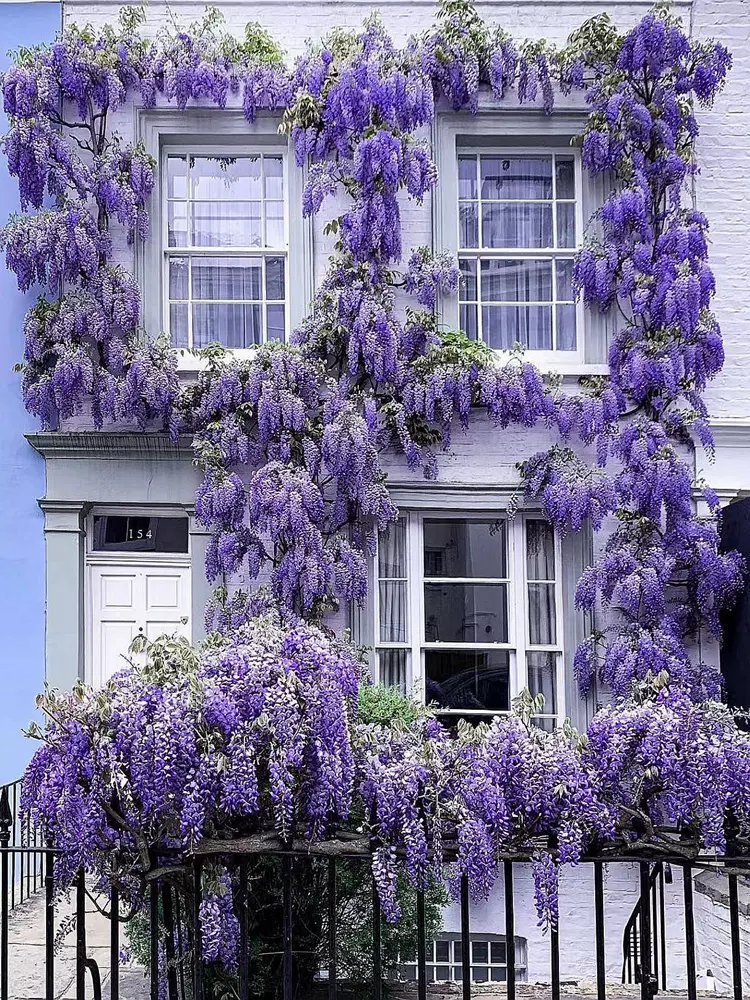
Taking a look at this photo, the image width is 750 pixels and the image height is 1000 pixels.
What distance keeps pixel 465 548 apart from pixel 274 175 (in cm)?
367

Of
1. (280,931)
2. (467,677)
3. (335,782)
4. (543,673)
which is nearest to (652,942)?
(543,673)

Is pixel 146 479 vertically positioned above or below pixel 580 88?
below

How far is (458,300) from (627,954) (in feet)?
17.4

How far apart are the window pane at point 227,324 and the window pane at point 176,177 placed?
1013 mm

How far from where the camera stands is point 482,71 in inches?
348

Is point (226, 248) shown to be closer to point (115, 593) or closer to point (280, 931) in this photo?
point (115, 593)

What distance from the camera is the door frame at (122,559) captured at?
28.9 ft

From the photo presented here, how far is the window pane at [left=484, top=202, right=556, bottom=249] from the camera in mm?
9219

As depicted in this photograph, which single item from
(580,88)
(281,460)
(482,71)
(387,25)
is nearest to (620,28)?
(580,88)

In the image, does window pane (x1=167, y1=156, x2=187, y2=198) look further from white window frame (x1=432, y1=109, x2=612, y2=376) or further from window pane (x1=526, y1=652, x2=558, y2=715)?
window pane (x1=526, y1=652, x2=558, y2=715)

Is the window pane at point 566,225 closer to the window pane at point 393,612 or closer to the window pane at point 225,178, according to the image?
the window pane at point 225,178

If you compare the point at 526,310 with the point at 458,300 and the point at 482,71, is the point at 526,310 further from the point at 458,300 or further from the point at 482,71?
the point at 482,71


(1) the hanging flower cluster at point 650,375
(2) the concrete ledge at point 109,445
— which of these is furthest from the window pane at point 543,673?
(2) the concrete ledge at point 109,445

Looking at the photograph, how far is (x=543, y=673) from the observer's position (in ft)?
29.0
